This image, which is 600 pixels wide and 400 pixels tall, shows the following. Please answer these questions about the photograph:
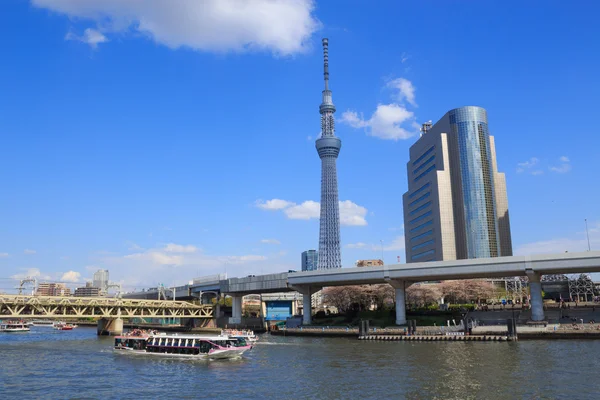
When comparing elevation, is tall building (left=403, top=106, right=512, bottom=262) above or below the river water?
above

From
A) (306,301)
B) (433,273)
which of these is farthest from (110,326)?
(433,273)

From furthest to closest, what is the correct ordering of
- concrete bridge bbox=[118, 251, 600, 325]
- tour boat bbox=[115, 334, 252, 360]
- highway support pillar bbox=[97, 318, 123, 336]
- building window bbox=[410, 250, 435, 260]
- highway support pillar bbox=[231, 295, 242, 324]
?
1. building window bbox=[410, 250, 435, 260]
2. highway support pillar bbox=[231, 295, 242, 324]
3. highway support pillar bbox=[97, 318, 123, 336]
4. concrete bridge bbox=[118, 251, 600, 325]
5. tour boat bbox=[115, 334, 252, 360]

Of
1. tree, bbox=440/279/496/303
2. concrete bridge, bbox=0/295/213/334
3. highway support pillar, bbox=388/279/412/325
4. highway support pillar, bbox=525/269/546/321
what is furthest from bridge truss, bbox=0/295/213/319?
highway support pillar, bbox=525/269/546/321

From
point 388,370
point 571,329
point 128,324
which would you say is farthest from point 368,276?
point 128,324

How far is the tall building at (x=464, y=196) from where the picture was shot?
176875 millimetres

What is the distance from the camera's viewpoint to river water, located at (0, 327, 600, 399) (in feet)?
125

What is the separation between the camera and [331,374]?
46219 mm

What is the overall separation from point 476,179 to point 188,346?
142 meters

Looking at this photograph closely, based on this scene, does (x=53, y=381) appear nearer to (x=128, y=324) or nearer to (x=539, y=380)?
(x=539, y=380)

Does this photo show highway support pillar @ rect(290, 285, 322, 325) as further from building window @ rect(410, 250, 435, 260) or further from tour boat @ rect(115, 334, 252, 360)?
building window @ rect(410, 250, 435, 260)

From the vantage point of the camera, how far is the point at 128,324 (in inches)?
6122

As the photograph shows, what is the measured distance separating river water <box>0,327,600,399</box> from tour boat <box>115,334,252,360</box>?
71.5 inches

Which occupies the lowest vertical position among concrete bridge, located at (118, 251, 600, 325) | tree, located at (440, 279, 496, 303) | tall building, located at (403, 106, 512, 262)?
tree, located at (440, 279, 496, 303)

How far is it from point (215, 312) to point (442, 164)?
324 feet
